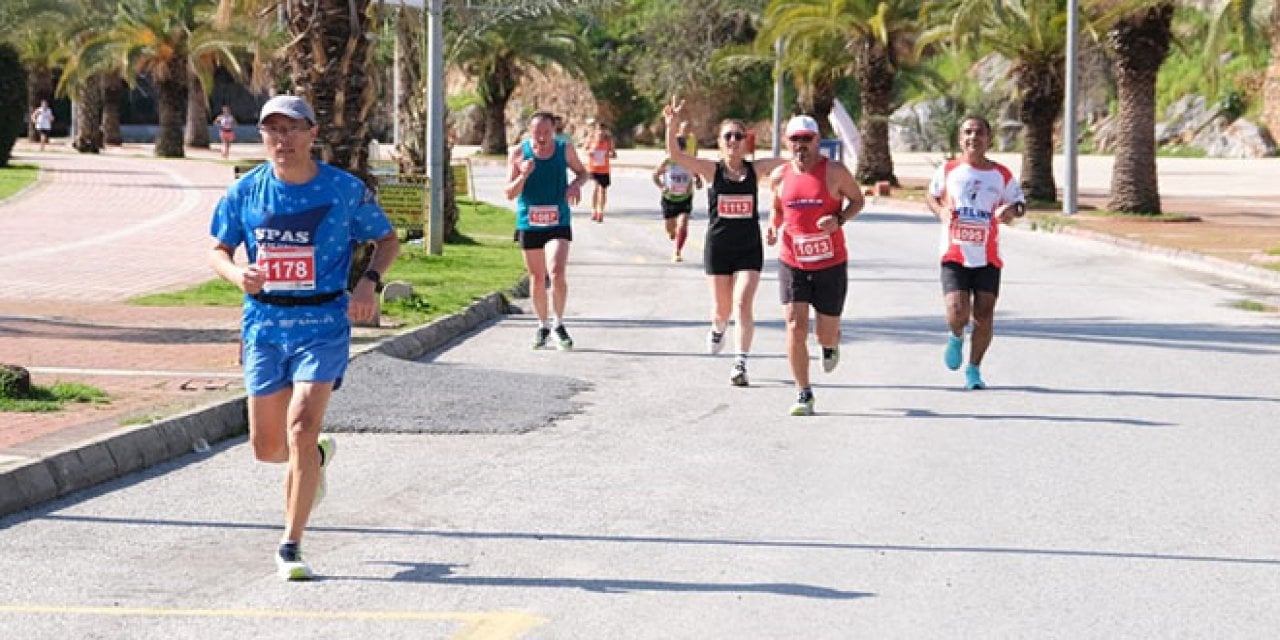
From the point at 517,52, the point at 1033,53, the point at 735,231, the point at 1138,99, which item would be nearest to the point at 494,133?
the point at 517,52

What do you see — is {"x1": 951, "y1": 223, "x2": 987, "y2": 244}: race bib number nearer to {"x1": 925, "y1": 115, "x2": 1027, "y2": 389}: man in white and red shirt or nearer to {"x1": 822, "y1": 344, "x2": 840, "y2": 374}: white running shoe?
{"x1": 925, "y1": 115, "x2": 1027, "y2": 389}: man in white and red shirt

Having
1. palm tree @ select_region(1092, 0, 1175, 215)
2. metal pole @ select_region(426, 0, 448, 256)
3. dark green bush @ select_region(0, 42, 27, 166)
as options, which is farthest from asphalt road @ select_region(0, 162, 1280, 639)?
dark green bush @ select_region(0, 42, 27, 166)

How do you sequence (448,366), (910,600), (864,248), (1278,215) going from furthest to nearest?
(1278,215), (864,248), (448,366), (910,600)

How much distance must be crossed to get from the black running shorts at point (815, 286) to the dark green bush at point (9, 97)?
126 feet

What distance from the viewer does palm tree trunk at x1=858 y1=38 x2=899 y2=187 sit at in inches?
1873

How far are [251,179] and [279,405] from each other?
877 mm

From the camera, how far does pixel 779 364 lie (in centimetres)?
1482

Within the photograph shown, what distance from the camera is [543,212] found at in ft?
51.8

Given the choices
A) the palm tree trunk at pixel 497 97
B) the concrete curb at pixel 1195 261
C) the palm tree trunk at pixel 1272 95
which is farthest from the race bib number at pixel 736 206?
the palm tree trunk at pixel 497 97

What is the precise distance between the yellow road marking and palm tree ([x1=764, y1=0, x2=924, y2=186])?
39135 millimetres

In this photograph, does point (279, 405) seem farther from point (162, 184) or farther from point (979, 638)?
point (162, 184)

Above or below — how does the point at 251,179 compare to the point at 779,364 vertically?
above

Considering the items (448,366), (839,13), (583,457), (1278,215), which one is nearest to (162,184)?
(839,13)

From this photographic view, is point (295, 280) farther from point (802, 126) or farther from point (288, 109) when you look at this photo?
point (802, 126)
